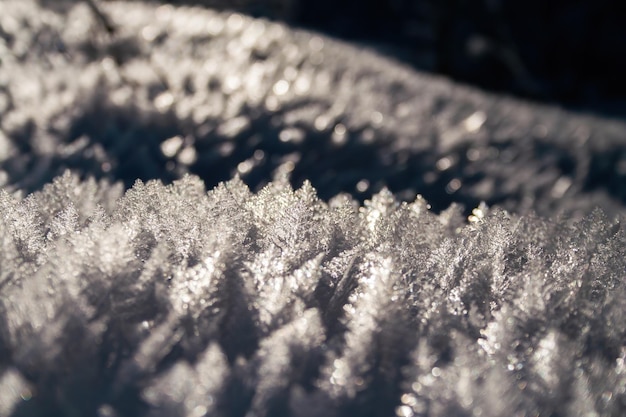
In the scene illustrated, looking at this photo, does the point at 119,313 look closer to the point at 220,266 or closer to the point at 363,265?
the point at 220,266

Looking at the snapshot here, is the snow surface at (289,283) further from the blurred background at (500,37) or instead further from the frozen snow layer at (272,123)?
the blurred background at (500,37)

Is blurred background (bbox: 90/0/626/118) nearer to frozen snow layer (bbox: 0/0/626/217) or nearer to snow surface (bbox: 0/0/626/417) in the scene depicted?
frozen snow layer (bbox: 0/0/626/217)

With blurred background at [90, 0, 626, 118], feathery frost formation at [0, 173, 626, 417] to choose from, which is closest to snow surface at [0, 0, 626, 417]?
feathery frost formation at [0, 173, 626, 417]

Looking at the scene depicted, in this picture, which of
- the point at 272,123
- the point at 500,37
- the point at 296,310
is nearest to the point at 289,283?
the point at 296,310

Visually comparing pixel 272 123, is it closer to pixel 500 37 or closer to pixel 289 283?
pixel 289 283

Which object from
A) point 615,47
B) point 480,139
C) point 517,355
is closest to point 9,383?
point 517,355

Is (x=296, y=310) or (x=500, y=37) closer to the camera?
(x=296, y=310)

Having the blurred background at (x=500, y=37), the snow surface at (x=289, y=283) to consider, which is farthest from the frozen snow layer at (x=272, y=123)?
the blurred background at (x=500, y=37)
